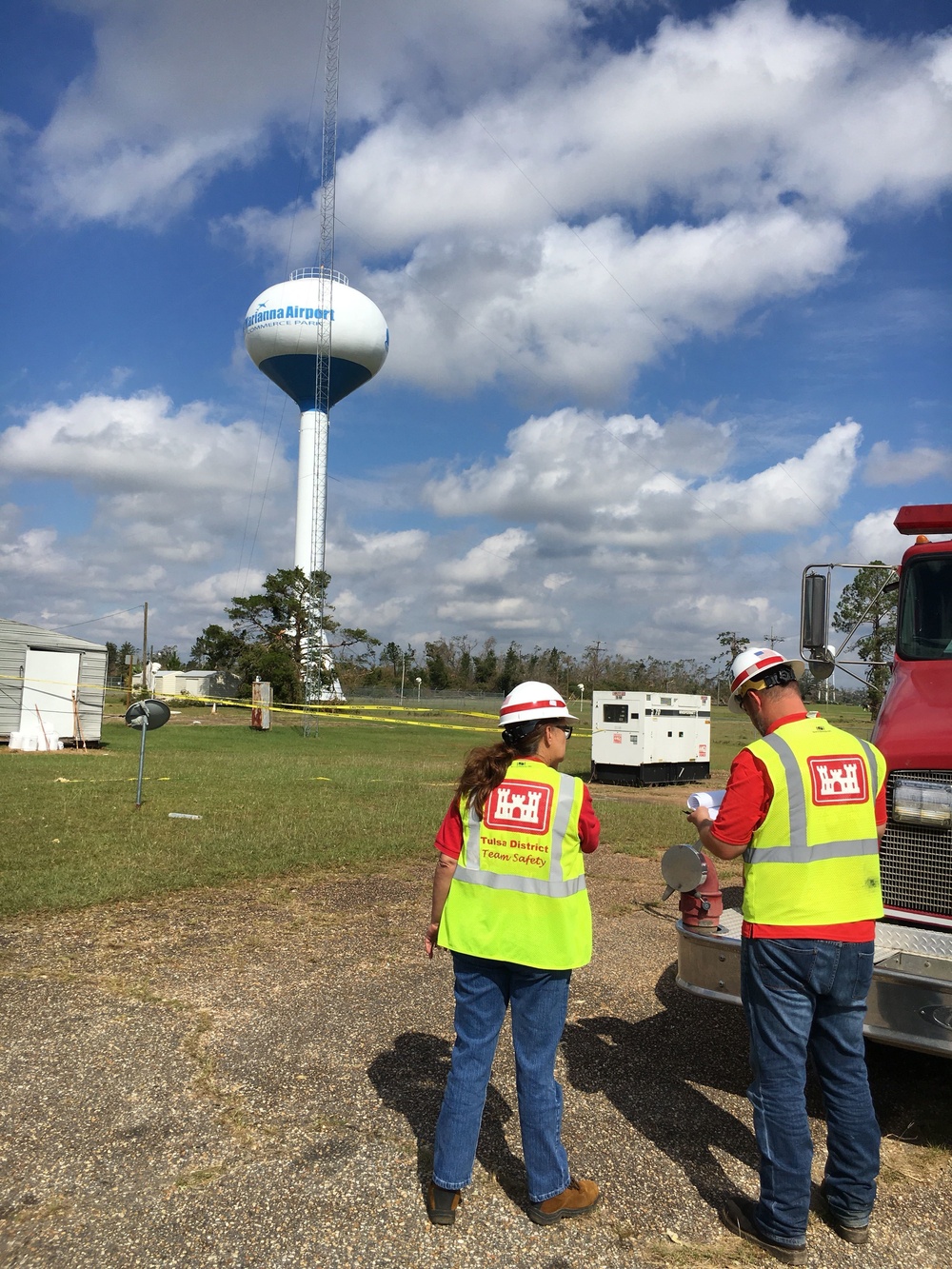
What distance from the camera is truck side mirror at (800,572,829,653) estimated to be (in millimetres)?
6023

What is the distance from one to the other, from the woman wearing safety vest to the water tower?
2039 inches

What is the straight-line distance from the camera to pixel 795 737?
3.55 meters

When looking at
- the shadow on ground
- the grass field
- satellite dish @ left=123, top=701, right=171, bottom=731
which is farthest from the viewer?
satellite dish @ left=123, top=701, right=171, bottom=731

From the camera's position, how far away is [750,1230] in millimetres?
3502

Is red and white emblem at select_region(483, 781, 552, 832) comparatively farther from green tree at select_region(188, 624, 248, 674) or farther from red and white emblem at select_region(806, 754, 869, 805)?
green tree at select_region(188, 624, 248, 674)

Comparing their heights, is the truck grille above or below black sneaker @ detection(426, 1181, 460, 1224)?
above

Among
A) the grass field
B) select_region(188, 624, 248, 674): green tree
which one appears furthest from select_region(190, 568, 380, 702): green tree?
the grass field

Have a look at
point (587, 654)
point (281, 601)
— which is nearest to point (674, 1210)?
point (281, 601)

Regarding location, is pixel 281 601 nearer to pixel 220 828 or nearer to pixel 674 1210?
pixel 220 828

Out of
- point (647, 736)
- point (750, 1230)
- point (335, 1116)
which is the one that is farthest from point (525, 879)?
point (647, 736)

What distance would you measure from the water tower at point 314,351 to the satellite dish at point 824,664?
49.6 metres

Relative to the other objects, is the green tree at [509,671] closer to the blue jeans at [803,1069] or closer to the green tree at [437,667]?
the green tree at [437,667]

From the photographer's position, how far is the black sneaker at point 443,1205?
348 centimetres

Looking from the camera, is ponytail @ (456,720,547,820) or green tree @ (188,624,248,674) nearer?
ponytail @ (456,720,547,820)
